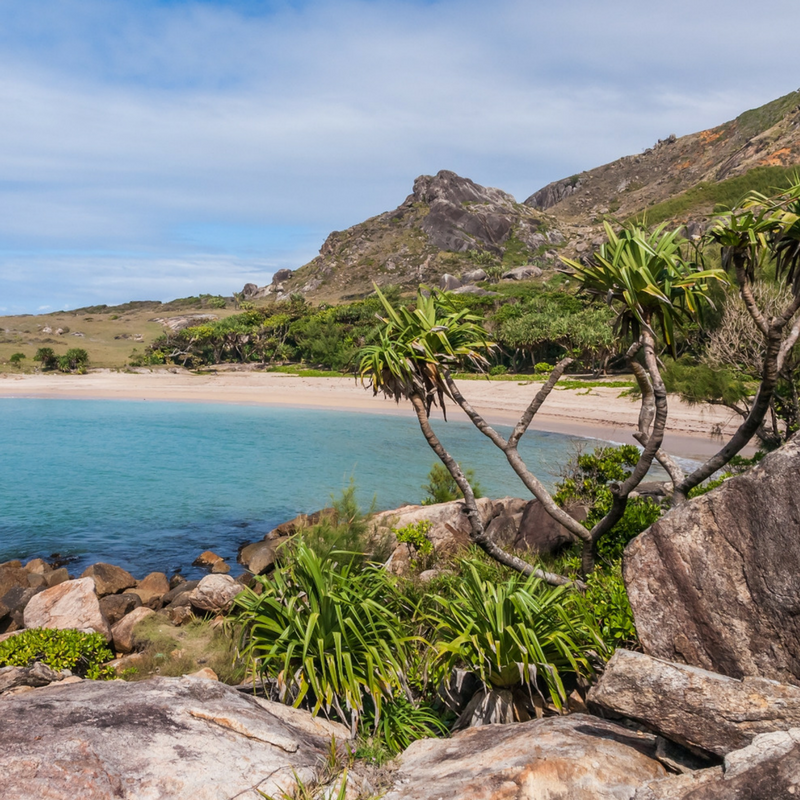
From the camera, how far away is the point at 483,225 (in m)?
156

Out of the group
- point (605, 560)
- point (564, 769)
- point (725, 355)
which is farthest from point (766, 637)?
point (725, 355)

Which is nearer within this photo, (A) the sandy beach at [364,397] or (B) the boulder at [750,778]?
(B) the boulder at [750,778]

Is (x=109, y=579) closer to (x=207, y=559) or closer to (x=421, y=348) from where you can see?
(x=207, y=559)

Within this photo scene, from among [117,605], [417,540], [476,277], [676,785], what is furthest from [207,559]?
[476,277]

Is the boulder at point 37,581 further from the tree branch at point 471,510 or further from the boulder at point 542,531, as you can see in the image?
the tree branch at point 471,510

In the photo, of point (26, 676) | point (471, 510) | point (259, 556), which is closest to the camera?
point (26, 676)

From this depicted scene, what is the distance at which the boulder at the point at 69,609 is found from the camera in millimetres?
10125

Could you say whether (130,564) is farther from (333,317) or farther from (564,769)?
(333,317)

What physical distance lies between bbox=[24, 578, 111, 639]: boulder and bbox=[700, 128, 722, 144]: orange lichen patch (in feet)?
699

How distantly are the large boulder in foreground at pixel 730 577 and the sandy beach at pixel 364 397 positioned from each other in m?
21.3

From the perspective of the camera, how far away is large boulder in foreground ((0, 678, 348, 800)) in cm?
330

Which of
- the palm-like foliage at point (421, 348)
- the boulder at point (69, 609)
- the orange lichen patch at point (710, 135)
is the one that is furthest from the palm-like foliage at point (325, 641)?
the orange lichen patch at point (710, 135)

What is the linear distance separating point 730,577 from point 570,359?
11.2 ft

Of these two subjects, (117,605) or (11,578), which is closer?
(117,605)
